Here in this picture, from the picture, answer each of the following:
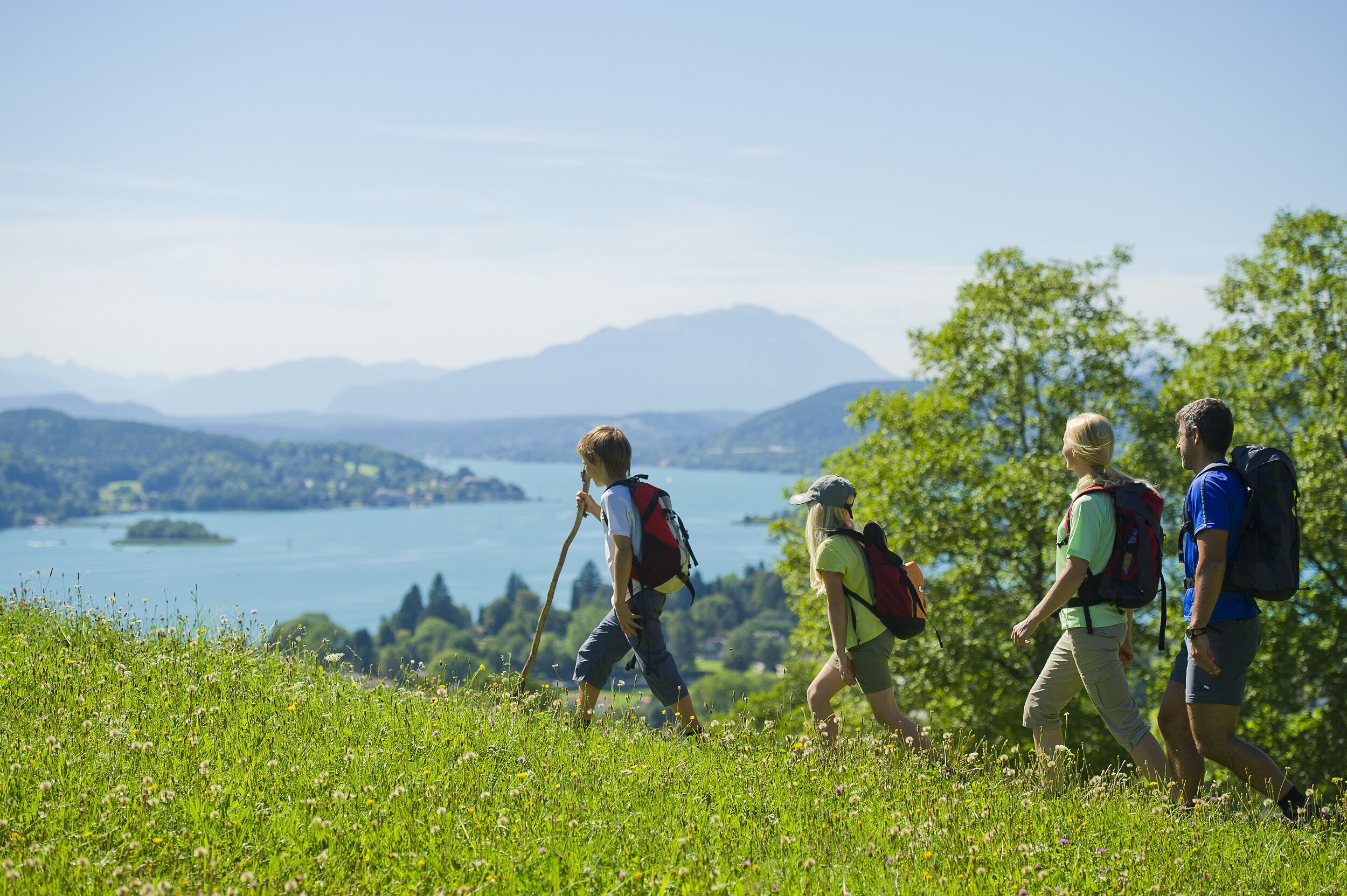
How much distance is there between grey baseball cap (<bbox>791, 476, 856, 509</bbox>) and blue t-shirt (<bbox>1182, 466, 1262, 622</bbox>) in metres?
1.68

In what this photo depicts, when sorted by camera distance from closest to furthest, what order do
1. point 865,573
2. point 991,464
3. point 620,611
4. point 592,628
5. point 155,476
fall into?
point 620,611 < point 865,573 < point 991,464 < point 592,628 < point 155,476

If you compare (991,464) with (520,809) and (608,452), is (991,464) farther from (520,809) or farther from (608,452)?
(520,809)

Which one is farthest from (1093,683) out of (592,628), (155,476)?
(155,476)

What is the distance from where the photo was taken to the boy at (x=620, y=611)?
5211mm

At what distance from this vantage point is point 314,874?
316 cm

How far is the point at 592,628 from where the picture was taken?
75188 millimetres

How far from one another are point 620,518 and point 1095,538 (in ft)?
8.01

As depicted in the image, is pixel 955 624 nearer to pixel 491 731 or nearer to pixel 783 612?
pixel 491 731

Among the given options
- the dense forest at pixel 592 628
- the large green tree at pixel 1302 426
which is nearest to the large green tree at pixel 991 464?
the large green tree at pixel 1302 426

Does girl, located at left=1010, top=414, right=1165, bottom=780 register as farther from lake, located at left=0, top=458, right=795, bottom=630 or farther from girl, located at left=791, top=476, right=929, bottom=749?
lake, located at left=0, top=458, right=795, bottom=630

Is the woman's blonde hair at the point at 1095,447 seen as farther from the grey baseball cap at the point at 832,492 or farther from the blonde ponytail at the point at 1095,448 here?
the grey baseball cap at the point at 832,492

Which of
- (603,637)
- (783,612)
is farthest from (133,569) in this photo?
(603,637)

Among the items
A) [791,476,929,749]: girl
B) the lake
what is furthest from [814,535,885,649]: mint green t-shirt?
the lake

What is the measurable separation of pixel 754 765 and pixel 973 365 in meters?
16.3
